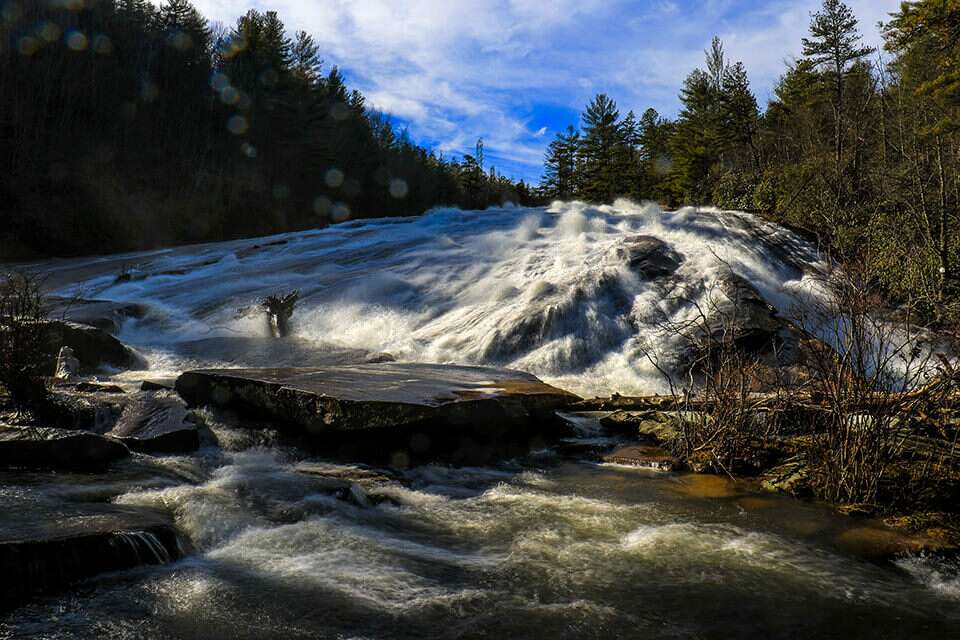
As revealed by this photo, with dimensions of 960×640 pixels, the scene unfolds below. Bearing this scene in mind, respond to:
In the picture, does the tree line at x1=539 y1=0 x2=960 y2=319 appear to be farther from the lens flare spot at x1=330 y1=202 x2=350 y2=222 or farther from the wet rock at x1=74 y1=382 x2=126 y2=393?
the lens flare spot at x1=330 y1=202 x2=350 y2=222

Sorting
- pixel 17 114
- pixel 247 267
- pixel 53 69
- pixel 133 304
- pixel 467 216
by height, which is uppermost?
pixel 53 69

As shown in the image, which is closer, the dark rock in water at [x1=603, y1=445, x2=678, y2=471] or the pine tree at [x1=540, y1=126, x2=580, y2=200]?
the dark rock in water at [x1=603, y1=445, x2=678, y2=471]

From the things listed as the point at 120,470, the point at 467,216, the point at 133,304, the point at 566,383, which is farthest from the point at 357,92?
the point at 120,470

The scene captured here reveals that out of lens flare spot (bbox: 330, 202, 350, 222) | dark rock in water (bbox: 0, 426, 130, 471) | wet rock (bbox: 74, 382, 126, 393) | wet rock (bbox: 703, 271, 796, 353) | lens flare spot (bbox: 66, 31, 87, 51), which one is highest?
lens flare spot (bbox: 66, 31, 87, 51)

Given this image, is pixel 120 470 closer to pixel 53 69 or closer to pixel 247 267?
pixel 247 267

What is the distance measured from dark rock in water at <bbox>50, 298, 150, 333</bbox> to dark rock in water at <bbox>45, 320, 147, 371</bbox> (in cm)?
258

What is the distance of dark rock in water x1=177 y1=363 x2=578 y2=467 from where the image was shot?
6.53 m

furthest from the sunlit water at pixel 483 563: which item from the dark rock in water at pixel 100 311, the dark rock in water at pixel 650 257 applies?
the dark rock in water at pixel 100 311

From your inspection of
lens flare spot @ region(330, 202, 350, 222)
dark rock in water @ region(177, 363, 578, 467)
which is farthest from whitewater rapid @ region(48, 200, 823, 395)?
lens flare spot @ region(330, 202, 350, 222)

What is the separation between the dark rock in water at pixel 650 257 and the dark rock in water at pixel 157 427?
1021 cm

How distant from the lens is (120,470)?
553 cm

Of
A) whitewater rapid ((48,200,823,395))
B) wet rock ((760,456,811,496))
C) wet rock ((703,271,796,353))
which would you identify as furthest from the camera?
whitewater rapid ((48,200,823,395))

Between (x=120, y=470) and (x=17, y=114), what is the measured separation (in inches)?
1274

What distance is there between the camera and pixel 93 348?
36.7ft
